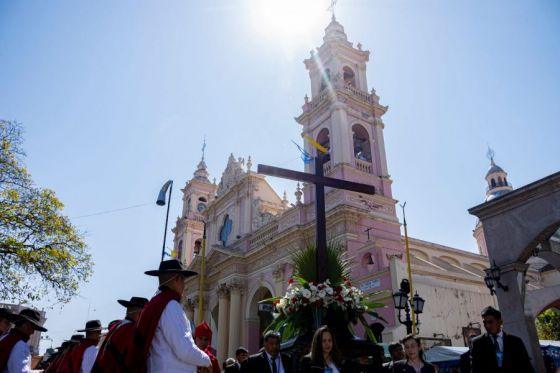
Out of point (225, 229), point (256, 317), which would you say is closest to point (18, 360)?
point (256, 317)

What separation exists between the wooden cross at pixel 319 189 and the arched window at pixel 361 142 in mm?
19567

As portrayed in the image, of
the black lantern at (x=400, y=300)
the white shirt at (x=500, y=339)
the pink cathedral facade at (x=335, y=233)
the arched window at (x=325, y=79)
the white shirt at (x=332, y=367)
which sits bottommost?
the white shirt at (x=332, y=367)

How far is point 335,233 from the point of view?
75.6 feet

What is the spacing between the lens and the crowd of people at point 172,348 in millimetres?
3363

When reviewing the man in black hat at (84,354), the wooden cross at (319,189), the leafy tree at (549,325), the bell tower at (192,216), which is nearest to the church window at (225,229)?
the bell tower at (192,216)

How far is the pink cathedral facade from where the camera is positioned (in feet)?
61.7

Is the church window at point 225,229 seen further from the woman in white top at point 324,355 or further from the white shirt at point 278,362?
the woman in white top at point 324,355

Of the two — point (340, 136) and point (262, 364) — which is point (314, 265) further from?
point (340, 136)

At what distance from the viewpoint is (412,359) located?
17.7 ft

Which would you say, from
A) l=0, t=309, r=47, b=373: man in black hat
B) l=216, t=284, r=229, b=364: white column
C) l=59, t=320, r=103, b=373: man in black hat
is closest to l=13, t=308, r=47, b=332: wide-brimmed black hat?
l=0, t=309, r=47, b=373: man in black hat

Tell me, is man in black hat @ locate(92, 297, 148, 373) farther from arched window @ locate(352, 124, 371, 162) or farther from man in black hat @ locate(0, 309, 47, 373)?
arched window @ locate(352, 124, 371, 162)

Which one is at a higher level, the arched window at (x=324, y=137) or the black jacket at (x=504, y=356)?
the arched window at (x=324, y=137)

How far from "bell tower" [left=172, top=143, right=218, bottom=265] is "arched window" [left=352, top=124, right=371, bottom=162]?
15.9 m

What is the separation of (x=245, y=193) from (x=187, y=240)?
10586 millimetres
